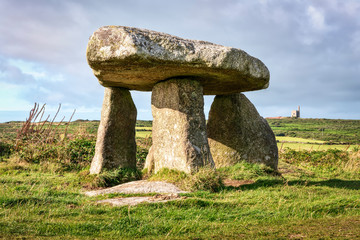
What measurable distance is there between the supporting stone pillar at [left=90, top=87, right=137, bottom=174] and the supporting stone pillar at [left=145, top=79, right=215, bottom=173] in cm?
150

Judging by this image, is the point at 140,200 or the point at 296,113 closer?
the point at 140,200

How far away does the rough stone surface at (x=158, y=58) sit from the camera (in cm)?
750

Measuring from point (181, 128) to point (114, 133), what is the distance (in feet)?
8.85

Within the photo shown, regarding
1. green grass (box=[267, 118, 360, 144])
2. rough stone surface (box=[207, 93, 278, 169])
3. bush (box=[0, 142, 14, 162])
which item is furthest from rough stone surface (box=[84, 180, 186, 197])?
green grass (box=[267, 118, 360, 144])

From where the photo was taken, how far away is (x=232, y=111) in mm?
11500

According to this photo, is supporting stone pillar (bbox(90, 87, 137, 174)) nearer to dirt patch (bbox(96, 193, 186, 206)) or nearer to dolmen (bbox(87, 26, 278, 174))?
dolmen (bbox(87, 26, 278, 174))

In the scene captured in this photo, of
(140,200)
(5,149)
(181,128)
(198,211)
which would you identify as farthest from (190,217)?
(5,149)

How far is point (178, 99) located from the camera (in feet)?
30.0

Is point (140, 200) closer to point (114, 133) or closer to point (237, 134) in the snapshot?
point (114, 133)

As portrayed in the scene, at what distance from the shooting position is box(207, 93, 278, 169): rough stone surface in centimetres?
1130

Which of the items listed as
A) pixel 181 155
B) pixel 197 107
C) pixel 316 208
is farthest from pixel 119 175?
pixel 316 208

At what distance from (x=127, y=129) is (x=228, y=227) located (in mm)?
6410

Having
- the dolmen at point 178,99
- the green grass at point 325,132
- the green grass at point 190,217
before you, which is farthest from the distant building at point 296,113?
the green grass at point 190,217

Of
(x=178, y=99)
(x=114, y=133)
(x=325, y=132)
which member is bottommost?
(x=114, y=133)
